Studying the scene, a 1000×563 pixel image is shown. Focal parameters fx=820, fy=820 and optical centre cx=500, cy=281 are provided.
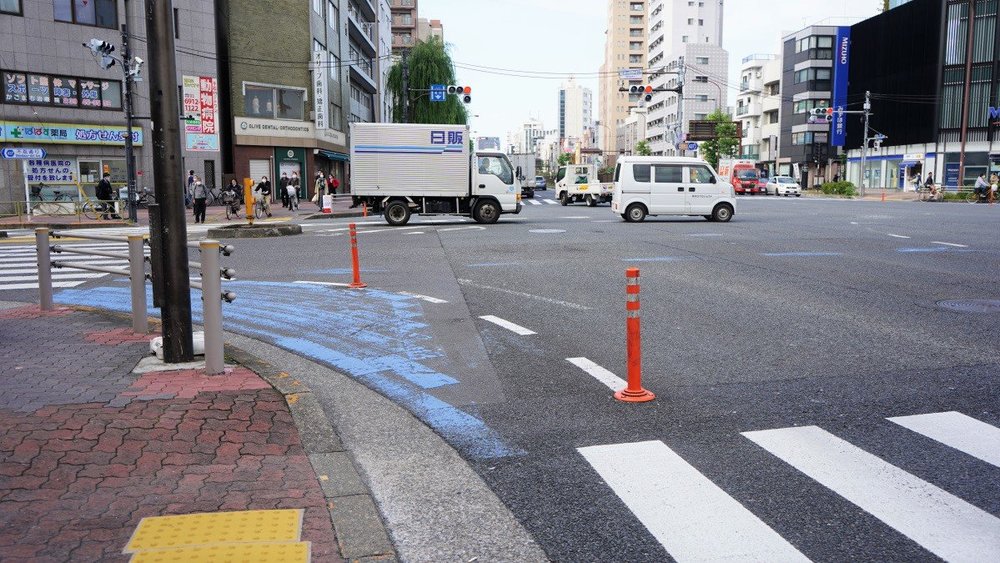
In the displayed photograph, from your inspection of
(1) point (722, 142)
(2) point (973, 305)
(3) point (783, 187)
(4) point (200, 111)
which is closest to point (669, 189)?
(2) point (973, 305)

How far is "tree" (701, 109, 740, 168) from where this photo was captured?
289 ft

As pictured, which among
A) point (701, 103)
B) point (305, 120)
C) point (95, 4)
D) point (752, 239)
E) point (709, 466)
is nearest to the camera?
point (709, 466)

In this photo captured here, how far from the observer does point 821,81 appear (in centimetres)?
8688

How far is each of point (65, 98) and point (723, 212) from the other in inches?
1183

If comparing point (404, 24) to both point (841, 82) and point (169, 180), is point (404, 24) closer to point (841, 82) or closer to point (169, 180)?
point (841, 82)

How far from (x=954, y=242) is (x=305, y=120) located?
38.1 metres

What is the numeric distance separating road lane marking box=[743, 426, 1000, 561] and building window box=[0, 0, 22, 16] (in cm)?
4034

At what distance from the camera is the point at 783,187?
6494 cm

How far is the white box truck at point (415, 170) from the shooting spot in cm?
2523

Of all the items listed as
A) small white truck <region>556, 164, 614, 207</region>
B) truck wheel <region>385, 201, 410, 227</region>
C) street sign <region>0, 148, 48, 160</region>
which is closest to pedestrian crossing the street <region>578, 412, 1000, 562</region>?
truck wheel <region>385, 201, 410, 227</region>

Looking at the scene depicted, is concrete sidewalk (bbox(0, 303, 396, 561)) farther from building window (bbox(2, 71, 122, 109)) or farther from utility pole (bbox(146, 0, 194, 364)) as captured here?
building window (bbox(2, 71, 122, 109))

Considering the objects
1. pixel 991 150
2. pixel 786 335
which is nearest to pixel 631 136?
pixel 991 150

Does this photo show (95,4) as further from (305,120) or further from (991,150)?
(991,150)

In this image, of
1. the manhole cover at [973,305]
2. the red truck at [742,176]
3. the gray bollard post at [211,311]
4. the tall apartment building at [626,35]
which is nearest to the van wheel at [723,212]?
the manhole cover at [973,305]
